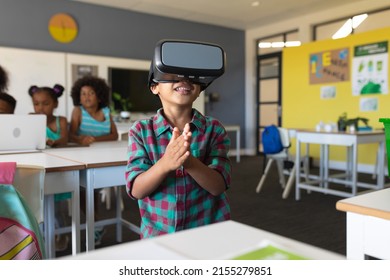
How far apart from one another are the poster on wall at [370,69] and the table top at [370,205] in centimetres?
529

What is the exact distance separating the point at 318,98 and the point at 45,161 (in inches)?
223

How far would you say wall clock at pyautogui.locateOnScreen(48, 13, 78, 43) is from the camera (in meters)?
5.98

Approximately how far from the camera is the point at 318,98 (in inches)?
261

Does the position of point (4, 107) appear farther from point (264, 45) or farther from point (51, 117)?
point (264, 45)

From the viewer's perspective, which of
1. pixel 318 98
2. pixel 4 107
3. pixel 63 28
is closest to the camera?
pixel 4 107

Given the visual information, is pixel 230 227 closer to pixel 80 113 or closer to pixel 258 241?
pixel 258 241

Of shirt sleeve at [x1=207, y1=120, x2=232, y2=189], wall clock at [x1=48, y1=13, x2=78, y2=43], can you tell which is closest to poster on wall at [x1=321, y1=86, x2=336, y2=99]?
wall clock at [x1=48, y1=13, x2=78, y2=43]

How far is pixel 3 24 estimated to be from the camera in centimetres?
557

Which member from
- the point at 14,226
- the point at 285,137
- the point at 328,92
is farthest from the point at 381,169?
the point at 14,226

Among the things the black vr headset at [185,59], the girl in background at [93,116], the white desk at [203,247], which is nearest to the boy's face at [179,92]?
the black vr headset at [185,59]

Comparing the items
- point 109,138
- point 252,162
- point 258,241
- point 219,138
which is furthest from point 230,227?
point 252,162

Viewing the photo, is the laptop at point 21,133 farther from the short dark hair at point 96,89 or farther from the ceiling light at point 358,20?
the ceiling light at point 358,20

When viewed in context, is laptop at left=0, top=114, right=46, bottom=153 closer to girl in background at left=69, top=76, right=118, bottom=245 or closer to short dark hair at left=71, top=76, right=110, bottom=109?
girl in background at left=69, top=76, right=118, bottom=245
